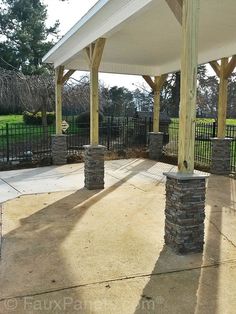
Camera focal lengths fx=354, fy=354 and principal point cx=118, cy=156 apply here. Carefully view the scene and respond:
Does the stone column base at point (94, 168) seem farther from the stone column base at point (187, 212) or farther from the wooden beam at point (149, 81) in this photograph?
the wooden beam at point (149, 81)

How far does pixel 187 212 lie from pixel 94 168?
372 centimetres

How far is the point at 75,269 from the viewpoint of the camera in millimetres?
3879

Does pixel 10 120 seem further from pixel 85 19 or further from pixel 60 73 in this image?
pixel 85 19

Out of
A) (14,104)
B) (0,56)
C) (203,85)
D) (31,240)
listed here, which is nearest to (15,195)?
(31,240)

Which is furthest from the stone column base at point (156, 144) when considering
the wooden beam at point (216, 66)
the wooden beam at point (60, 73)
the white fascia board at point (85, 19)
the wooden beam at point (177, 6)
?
the wooden beam at point (177, 6)

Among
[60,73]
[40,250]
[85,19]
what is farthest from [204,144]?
[40,250]

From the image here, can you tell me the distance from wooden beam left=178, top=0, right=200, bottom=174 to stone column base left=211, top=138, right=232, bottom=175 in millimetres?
5349

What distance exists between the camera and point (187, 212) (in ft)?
14.1

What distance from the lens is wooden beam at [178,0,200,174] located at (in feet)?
13.4

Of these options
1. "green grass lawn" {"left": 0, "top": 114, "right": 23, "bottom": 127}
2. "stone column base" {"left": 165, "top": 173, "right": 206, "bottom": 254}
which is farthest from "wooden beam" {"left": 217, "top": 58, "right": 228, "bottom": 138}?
"green grass lawn" {"left": 0, "top": 114, "right": 23, "bottom": 127}

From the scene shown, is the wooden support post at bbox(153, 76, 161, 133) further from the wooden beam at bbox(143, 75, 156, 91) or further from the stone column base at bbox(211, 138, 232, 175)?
the stone column base at bbox(211, 138, 232, 175)

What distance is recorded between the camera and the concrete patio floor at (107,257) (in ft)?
10.6

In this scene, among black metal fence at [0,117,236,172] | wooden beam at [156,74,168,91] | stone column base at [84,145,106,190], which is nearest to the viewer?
stone column base at [84,145,106,190]

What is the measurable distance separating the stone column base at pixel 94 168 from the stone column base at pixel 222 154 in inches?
132
